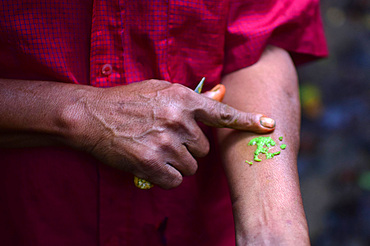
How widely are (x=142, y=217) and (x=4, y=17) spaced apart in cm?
71

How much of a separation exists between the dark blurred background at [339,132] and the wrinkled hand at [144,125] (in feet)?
5.22

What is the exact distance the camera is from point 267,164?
97cm

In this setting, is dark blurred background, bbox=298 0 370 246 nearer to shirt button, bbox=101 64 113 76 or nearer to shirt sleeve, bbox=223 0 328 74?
shirt sleeve, bbox=223 0 328 74

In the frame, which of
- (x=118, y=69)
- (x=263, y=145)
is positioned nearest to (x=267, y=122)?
(x=263, y=145)

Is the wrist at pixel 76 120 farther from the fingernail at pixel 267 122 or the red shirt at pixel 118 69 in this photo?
the fingernail at pixel 267 122

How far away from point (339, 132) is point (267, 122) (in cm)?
182

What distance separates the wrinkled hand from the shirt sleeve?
0.79 feet

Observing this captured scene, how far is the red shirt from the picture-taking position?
92 cm

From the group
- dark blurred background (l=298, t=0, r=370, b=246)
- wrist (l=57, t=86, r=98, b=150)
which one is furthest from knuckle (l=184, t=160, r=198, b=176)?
dark blurred background (l=298, t=0, r=370, b=246)

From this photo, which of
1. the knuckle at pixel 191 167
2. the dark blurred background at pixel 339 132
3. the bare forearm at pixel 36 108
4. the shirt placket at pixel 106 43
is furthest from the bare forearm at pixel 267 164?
the dark blurred background at pixel 339 132

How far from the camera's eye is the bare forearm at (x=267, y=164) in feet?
2.91

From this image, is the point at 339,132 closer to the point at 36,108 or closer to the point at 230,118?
the point at 230,118

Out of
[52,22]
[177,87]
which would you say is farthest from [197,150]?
[52,22]

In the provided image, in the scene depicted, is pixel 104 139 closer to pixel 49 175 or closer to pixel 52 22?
pixel 49 175
